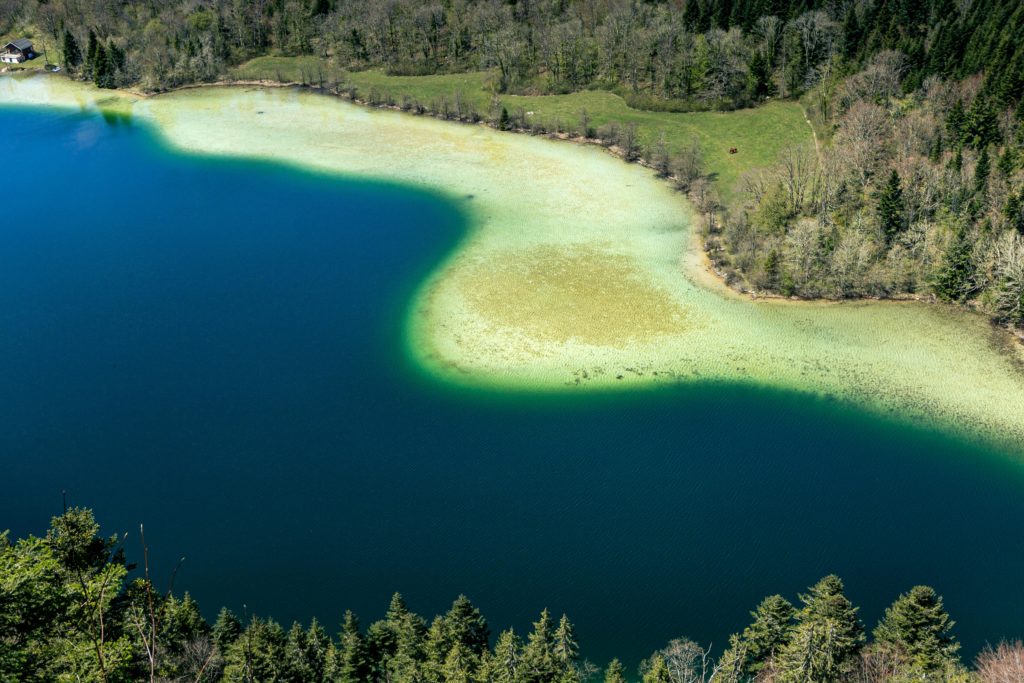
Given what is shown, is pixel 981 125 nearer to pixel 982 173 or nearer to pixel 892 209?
pixel 982 173

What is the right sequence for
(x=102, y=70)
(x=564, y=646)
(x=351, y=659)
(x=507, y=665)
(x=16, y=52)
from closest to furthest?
(x=507, y=665) → (x=564, y=646) → (x=351, y=659) → (x=102, y=70) → (x=16, y=52)

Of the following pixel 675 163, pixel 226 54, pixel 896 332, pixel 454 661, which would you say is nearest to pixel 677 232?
pixel 675 163

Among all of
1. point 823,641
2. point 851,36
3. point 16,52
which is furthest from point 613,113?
point 16,52

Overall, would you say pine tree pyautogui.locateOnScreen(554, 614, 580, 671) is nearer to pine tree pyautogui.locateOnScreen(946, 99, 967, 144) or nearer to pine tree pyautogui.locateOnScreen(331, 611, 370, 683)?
pine tree pyautogui.locateOnScreen(331, 611, 370, 683)

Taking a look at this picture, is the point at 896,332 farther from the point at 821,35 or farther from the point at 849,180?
the point at 821,35

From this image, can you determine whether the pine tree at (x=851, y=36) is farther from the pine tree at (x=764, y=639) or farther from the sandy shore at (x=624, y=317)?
the pine tree at (x=764, y=639)

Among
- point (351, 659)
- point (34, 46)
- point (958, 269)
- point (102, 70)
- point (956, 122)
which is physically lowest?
point (351, 659)

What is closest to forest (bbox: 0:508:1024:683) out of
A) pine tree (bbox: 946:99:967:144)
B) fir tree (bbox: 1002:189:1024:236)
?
fir tree (bbox: 1002:189:1024:236)
